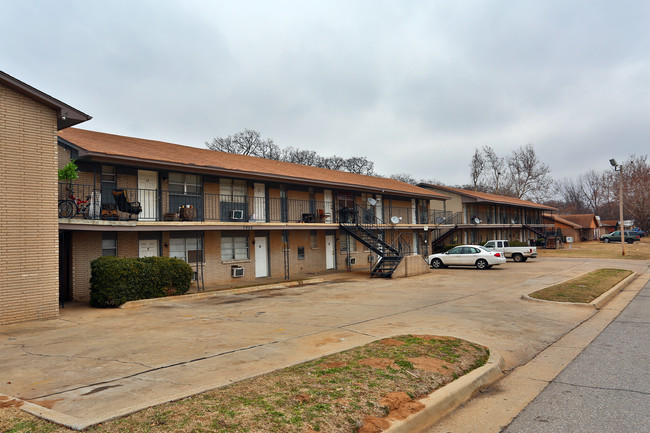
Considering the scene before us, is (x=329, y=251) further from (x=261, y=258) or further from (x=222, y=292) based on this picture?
(x=222, y=292)

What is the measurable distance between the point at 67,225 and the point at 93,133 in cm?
765

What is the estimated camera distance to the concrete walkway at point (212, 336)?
5.89m

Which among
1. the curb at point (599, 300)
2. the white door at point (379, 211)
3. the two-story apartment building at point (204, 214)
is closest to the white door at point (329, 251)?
the two-story apartment building at point (204, 214)

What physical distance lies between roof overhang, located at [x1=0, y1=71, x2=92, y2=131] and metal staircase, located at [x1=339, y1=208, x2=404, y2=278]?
15.0 m

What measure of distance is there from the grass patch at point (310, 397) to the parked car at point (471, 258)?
21.4 meters

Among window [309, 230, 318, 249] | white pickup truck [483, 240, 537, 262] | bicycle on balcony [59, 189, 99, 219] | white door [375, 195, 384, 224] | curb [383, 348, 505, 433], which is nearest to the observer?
curb [383, 348, 505, 433]

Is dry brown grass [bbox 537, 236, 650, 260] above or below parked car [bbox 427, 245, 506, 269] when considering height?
below

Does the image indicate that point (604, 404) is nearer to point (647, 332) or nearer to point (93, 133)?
point (647, 332)

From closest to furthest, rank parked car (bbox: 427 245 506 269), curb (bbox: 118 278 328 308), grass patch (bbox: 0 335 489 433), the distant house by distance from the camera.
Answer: grass patch (bbox: 0 335 489 433) → curb (bbox: 118 278 328 308) → parked car (bbox: 427 245 506 269) → the distant house

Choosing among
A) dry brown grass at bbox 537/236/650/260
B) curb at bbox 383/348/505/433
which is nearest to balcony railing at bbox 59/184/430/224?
curb at bbox 383/348/505/433

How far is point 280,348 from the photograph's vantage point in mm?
8211

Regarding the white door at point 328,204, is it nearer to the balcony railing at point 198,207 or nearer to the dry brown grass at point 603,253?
the balcony railing at point 198,207

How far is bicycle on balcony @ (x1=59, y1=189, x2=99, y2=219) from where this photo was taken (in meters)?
14.0

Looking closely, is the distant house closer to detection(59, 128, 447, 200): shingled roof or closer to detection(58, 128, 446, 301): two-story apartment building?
detection(58, 128, 446, 301): two-story apartment building
